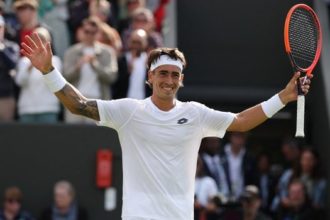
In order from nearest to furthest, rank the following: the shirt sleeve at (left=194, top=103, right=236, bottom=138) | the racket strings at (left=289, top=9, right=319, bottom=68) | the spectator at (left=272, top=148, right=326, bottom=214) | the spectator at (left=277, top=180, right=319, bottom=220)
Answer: the shirt sleeve at (left=194, top=103, right=236, bottom=138)
the racket strings at (left=289, top=9, right=319, bottom=68)
the spectator at (left=277, top=180, right=319, bottom=220)
the spectator at (left=272, top=148, right=326, bottom=214)

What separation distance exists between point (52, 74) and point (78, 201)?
611cm

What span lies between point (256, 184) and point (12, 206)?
3248mm

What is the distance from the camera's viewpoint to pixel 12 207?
Answer: 41.2 ft

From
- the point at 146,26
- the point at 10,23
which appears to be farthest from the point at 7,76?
the point at 146,26

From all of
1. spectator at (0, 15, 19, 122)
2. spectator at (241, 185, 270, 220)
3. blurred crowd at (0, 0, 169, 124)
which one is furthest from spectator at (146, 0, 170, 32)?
spectator at (241, 185, 270, 220)

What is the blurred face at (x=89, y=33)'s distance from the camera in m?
13.0

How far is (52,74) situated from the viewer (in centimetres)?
727

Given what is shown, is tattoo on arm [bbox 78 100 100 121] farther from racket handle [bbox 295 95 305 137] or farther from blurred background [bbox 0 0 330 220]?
blurred background [bbox 0 0 330 220]

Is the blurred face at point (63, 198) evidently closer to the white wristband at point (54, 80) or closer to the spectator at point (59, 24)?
the spectator at point (59, 24)

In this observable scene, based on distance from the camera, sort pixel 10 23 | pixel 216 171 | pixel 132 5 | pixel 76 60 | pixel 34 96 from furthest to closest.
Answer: pixel 132 5 < pixel 10 23 < pixel 216 171 < pixel 76 60 < pixel 34 96

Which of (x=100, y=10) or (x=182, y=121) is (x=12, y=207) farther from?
(x=182, y=121)

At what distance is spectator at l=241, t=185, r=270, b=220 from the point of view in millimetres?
12508

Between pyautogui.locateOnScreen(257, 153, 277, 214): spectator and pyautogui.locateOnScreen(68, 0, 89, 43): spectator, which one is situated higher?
pyautogui.locateOnScreen(68, 0, 89, 43): spectator

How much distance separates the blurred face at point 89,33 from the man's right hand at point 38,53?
576cm
